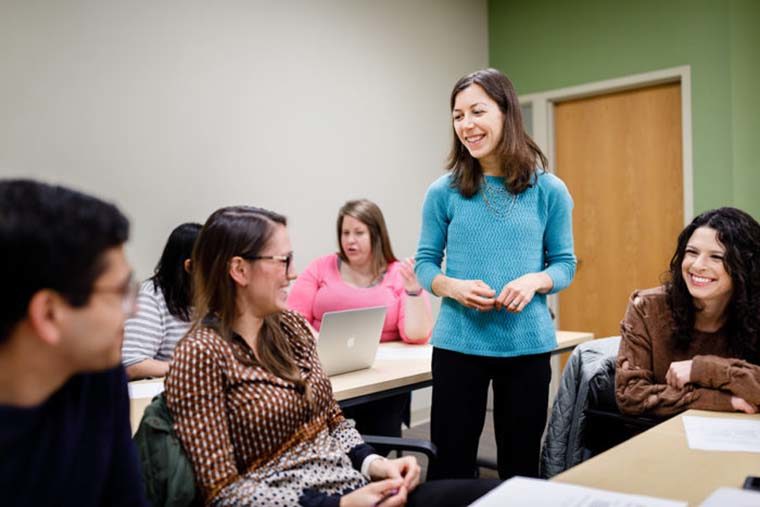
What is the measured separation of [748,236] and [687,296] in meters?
0.23

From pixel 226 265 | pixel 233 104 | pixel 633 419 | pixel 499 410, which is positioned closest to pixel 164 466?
pixel 226 265

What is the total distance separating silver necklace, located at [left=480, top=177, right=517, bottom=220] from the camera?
1.81 metres

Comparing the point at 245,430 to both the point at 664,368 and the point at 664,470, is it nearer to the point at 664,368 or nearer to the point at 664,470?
the point at 664,470

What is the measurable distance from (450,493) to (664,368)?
2.91 feet

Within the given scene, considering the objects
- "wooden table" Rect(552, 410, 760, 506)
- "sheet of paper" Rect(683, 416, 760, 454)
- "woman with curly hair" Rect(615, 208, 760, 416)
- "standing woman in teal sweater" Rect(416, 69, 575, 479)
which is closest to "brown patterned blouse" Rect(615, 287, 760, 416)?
"woman with curly hair" Rect(615, 208, 760, 416)

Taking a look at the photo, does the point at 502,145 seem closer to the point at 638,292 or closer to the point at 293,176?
the point at 638,292

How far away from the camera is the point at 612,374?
2.15m

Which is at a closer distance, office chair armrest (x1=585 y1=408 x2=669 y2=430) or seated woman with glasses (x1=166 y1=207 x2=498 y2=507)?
seated woman with glasses (x1=166 y1=207 x2=498 y2=507)

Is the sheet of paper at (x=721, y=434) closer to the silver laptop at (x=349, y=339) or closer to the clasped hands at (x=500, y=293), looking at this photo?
the clasped hands at (x=500, y=293)

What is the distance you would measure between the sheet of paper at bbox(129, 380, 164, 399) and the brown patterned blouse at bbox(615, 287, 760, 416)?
1322mm

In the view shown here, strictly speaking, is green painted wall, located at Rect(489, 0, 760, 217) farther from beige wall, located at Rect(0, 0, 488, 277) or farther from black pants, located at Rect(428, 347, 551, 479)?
black pants, located at Rect(428, 347, 551, 479)

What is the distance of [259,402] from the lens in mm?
1336

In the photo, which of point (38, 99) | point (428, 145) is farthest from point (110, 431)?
point (428, 145)

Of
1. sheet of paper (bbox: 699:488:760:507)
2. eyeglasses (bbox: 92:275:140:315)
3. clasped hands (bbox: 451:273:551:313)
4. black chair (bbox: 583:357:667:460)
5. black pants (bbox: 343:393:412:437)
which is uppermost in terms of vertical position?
eyeglasses (bbox: 92:275:140:315)
